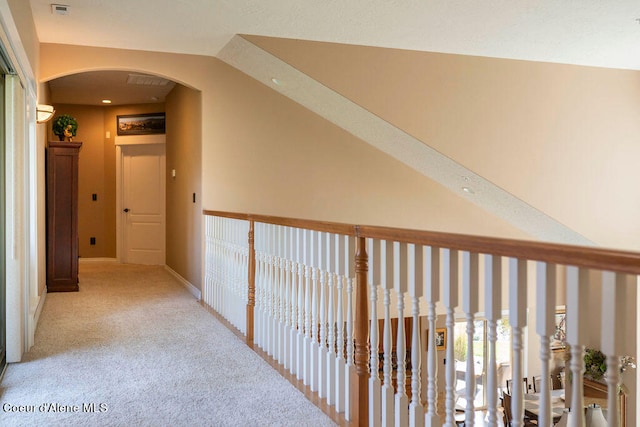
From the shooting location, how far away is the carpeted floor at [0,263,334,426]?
8.47 feet

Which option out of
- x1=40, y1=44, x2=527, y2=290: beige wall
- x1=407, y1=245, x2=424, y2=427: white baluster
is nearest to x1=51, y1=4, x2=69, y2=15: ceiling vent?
x1=40, y1=44, x2=527, y2=290: beige wall

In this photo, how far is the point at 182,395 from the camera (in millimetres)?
2854

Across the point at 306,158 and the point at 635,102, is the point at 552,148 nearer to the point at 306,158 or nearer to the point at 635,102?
the point at 635,102

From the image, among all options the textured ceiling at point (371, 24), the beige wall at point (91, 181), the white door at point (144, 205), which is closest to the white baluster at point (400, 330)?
the textured ceiling at point (371, 24)

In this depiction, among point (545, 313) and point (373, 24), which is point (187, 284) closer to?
point (373, 24)

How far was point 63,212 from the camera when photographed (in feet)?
20.6

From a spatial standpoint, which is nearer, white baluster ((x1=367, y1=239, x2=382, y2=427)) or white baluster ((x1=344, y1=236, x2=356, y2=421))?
white baluster ((x1=367, y1=239, x2=382, y2=427))

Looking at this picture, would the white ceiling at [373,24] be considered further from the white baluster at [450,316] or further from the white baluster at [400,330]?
the white baluster at [450,316]

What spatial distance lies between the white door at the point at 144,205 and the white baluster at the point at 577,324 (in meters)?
7.85

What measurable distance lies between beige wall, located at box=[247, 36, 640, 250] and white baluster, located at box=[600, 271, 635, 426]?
13.8 ft

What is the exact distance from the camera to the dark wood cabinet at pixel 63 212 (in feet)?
20.2

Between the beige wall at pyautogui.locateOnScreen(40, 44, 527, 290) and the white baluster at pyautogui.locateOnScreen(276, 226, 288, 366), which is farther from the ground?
the beige wall at pyautogui.locateOnScreen(40, 44, 527, 290)

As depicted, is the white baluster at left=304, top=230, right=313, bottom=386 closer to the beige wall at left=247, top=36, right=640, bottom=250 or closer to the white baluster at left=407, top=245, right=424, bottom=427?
the white baluster at left=407, top=245, right=424, bottom=427

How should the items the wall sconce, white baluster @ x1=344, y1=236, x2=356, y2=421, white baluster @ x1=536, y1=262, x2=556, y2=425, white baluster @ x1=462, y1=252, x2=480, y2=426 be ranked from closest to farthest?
white baluster @ x1=536, y1=262, x2=556, y2=425 → white baluster @ x1=462, y1=252, x2=480, y2=426 → white baluster @ x1=344, y1=236, x2=356, y2=421 → the wall sconce
